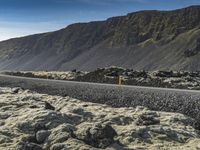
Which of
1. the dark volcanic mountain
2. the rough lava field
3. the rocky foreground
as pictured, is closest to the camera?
the rocky foreground

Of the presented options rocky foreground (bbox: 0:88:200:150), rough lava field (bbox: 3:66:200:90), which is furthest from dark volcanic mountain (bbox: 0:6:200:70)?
rocky foreground (bbox: 0:88:200:150)

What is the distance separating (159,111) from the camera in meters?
18.7

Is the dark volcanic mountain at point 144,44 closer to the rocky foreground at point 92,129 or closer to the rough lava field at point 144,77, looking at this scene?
the rough lava field at point 144,77

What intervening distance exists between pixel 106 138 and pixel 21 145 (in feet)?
9.20

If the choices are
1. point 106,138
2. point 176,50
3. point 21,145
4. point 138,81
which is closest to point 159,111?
point 106,138

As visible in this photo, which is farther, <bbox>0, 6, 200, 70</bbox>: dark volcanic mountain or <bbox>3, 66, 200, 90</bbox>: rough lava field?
<bbox>0, 6, 200, 70</bbox>: dark volcanic mountain

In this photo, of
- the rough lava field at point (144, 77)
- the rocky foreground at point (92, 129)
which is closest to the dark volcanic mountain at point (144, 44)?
the rough lava field at point (144, 77)

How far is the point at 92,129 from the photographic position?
14.4 metres

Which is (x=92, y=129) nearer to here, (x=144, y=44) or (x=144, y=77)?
(x=144, y=77)

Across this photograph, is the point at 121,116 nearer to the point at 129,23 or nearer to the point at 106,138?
the point at 106,138

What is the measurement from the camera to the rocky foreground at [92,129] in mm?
14258

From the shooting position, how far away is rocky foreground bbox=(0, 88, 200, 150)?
14.3m

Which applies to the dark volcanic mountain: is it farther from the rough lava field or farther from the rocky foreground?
the rocky foreground

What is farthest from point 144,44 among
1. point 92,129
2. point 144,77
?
point 92,129
